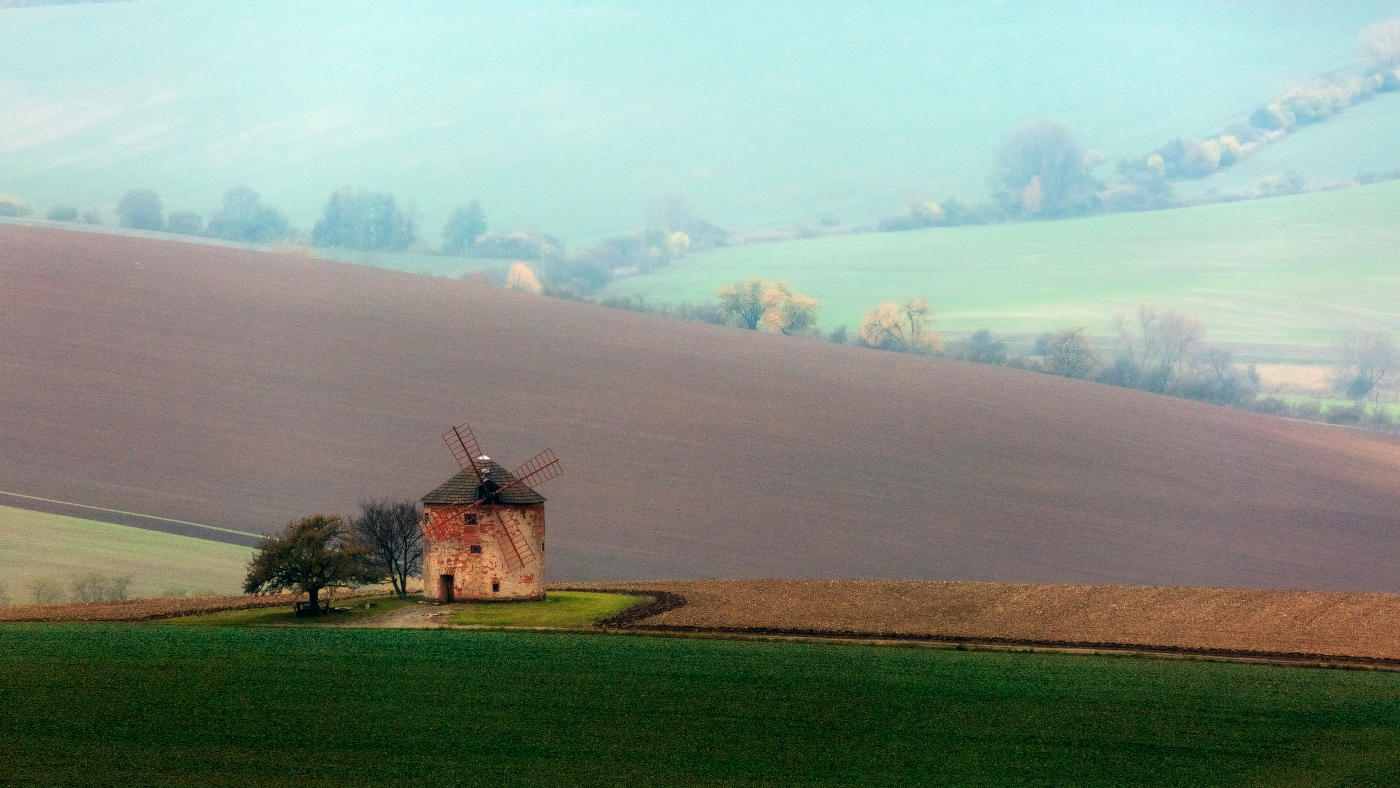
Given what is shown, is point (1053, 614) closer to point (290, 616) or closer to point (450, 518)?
point (450, 518)

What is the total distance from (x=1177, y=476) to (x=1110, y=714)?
51.1m

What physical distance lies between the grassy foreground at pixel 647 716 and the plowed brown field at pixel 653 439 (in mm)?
30083

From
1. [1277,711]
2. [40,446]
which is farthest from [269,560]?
[40,446]

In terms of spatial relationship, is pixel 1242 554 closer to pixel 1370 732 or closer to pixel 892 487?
pixel 892 487

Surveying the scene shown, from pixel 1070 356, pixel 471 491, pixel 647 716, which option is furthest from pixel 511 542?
pixel 1070 356

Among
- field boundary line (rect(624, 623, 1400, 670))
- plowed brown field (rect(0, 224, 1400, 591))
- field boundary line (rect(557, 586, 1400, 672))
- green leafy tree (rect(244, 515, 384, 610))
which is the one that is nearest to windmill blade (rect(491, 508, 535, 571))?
field boundary line (rect(557, 586, 1400, 672))

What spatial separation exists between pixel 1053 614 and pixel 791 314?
6150 cm

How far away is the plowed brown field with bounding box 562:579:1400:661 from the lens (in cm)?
3394

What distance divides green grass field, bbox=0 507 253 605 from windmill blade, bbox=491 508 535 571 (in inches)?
810

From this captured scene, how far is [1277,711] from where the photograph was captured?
24.8m

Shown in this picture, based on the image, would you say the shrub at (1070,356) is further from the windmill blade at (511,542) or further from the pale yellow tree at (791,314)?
the windmill blade at (511,542)

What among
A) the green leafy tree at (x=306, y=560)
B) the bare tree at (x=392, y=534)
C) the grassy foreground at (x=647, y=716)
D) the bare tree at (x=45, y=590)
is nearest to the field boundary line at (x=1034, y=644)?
the grassy foreground at (x=647, y=716)

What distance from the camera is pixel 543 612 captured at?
35.5m

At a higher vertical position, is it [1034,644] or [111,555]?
[111,555]
